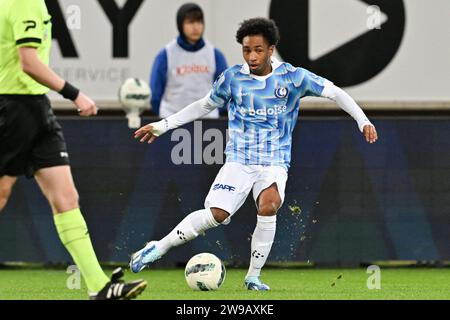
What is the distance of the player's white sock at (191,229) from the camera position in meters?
10.9

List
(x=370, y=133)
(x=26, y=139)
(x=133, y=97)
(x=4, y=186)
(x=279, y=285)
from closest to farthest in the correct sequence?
1. (x=26, y=139)
2. (x=4, y=186)
3. (x=370, y=133)
4. (x=279, y=285)
5. (x=133, y=97)

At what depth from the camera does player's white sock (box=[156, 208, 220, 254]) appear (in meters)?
10.9

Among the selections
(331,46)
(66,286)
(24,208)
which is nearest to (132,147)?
(24,208)

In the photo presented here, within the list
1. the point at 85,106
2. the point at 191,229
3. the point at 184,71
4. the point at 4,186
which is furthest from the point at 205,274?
the point at 184,71

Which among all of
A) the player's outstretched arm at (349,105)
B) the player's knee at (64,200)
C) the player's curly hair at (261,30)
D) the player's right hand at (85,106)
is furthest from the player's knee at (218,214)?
the player's right hand at (85,106)

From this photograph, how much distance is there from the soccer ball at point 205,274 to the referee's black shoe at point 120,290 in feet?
5.83

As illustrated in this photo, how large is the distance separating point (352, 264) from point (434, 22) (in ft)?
11.9

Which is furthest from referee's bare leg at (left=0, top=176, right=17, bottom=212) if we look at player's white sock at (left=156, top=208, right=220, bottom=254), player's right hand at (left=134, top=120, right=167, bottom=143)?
player's white sock at (left=156, top=208, right=220, bottom=254)

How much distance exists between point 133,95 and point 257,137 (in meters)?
2.49

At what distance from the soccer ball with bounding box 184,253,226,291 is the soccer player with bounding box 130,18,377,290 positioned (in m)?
0.24

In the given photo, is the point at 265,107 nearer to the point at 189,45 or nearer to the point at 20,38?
the point at 20,38

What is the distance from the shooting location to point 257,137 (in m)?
11.0

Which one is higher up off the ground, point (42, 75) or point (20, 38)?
point (20, 38)

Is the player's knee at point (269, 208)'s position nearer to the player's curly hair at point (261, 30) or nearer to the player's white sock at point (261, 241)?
the player's white sock at point (261, 241)
